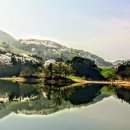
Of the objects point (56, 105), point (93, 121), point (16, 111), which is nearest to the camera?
point (93, 121)

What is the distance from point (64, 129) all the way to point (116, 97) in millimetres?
89446

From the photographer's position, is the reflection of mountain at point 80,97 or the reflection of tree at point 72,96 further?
the reflection of mountain at point 80,97

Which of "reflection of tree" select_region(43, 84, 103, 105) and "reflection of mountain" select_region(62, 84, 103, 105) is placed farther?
"reflection of mountain" select_region(62, 84, 103, 105)

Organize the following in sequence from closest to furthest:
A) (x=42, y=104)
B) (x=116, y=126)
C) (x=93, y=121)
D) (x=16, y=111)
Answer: (x=116, y=126) < (x=93, y=121) < (x=16, y=111) < (x=42, y=104)

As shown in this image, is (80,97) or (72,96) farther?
(80,97)

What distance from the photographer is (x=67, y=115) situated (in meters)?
95.1

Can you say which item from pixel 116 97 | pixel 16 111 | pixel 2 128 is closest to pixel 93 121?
pixel 2 128

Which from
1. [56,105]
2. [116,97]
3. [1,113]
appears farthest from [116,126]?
[116,97]

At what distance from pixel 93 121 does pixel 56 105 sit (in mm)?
36552

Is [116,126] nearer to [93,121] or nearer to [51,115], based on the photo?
[93,121]

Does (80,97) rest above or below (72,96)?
below

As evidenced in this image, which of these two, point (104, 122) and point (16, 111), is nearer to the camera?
point (104, 122)

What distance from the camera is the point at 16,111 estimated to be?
103375mm

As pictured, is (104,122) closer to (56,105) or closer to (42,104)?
(56,105)
